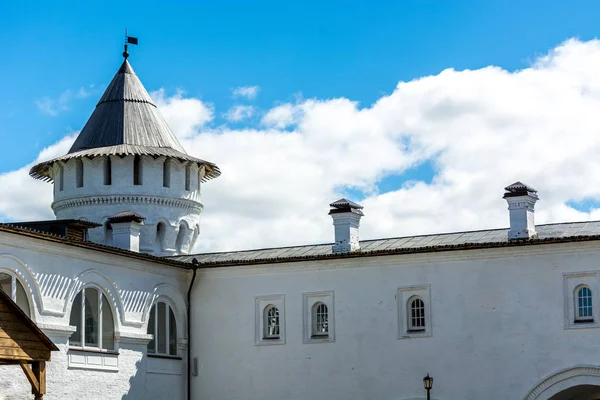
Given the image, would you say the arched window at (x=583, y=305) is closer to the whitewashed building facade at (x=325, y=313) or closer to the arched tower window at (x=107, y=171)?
the whitewashed building facade at (x=325, y=313)

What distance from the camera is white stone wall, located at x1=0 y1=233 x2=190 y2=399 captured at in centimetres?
2431

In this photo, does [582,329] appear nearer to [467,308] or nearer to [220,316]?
[467,308]

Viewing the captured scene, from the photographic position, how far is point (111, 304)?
88.2ft

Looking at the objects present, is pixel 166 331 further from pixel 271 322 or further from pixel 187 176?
pixel 187 176

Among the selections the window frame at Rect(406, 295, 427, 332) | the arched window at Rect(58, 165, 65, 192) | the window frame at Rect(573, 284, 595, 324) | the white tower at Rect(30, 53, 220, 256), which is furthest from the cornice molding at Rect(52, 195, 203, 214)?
the window frame at Rect(573, 284, 595, 324)

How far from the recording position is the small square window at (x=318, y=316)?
27938 millimetres

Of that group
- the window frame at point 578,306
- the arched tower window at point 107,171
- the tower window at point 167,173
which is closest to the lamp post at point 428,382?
the window frame at point 578,306

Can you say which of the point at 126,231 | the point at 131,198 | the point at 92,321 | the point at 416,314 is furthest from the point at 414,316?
the point at 131,198

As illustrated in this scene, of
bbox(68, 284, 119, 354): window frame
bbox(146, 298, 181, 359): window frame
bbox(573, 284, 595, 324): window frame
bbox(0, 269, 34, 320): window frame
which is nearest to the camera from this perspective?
bbox(0, 269, 34, 320): window frame

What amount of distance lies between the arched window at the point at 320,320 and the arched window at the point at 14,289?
716 cm

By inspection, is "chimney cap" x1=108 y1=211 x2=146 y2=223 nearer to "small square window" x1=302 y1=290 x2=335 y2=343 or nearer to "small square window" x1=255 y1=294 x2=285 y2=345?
"small square window" x1=255 y1=294 x2=285 y2=345

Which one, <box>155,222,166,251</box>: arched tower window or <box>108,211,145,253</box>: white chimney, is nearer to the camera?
<box>108,211,145,253</box>: white chimney

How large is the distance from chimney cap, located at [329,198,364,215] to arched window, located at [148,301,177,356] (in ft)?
15.7

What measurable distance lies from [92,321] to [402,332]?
7.06 m
